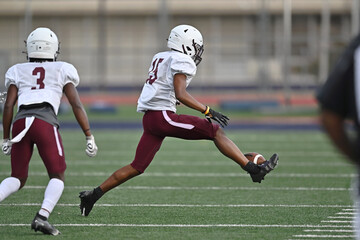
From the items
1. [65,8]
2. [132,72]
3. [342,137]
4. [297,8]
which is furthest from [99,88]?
[342,137]

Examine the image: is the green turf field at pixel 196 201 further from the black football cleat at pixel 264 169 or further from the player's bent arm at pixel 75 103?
the player's bent arm at pixel 75 103

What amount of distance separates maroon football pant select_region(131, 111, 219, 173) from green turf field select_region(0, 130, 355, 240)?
544 mm

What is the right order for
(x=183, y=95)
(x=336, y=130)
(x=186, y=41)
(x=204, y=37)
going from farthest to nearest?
(x=204, y=37) < (x=186, y=41) < (x=183, y=95) < (x=336, y=130)

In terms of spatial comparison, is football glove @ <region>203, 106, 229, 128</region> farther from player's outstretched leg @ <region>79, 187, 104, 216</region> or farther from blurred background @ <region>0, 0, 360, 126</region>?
blurred background @ <region>0, 0, 360, 126</region>

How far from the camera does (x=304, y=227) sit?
6469 millimetres

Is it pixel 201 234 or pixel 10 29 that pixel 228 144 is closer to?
pixel 201 234

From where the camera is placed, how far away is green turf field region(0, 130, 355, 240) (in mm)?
6301

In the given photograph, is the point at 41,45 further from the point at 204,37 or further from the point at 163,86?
the point at 204,37

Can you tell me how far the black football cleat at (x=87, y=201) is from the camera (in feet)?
22.8

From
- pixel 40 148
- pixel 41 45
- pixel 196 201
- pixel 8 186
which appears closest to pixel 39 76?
pixel 41 45

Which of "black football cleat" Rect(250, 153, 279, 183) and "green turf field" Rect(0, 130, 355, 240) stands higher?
"black football cleat" Rect(250, 153, 279, 183)

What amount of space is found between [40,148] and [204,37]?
3696 centimetres

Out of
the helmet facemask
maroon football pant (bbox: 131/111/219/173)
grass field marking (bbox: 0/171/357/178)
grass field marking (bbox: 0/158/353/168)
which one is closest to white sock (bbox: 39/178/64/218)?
maroon football pant (bbox: 131/111/219/173)

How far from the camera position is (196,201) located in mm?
7961
